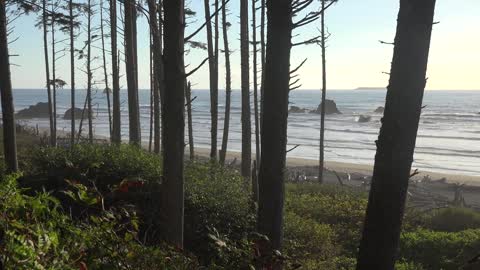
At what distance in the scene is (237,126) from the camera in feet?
200

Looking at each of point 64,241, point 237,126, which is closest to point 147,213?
point 64,241

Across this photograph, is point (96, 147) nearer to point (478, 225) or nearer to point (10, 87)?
point (10, 87)

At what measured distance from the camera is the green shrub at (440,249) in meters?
9.10

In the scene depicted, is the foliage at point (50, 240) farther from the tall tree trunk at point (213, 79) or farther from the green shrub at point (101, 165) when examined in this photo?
the tall tree trunk at point (213, 79)

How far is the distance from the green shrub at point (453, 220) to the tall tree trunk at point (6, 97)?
10.4 meters

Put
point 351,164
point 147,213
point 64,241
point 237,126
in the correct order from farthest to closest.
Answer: point 237,126 → point 351,164 → point 147,213 → point 64,241

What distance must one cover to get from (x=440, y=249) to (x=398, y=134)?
6.56 metres

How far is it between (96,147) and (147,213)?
8.05 feet

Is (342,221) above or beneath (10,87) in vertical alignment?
beneath

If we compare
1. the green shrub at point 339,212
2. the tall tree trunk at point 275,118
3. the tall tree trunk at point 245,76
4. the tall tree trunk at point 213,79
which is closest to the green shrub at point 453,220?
the green shrub at point 339,212

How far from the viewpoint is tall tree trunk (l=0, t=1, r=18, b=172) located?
10.6m

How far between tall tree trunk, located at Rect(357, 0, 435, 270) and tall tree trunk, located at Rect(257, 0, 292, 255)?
109cm

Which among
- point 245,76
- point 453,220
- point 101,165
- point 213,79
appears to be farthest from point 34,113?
point 101,165

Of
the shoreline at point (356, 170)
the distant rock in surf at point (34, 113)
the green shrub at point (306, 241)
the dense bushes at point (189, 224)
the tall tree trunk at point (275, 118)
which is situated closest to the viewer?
→ the dense bushes at point (189, 224)
